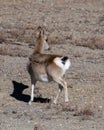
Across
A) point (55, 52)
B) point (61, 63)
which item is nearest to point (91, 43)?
point (55, 52)

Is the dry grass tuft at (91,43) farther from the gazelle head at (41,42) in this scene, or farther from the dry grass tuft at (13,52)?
the gazelle head at (41,42)

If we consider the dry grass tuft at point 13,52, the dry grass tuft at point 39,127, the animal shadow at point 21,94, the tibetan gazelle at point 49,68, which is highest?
the tibetan gazelle at point 49,68

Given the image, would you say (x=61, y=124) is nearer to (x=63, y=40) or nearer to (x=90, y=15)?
(x=63, y=40)

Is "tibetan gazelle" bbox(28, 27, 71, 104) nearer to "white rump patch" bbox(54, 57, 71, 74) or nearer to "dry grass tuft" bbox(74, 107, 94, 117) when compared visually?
"white rump patch" bbox(54, 57, 71, 74)

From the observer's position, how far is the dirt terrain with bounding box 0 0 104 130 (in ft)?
39.0

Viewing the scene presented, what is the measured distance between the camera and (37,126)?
430 inches

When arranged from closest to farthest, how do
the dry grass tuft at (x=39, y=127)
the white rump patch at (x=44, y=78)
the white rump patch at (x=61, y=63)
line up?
1. the dry grass tuft at (x=39, y=127)
2. the white rump patch at (x=61, y=63)
3. the white rump patch at (x=44, y=78)

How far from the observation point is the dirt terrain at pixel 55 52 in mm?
11875

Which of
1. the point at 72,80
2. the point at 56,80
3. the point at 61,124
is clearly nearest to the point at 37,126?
the point at 61,124

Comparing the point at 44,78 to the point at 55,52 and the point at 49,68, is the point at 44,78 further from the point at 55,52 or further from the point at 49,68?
the point at 55,52

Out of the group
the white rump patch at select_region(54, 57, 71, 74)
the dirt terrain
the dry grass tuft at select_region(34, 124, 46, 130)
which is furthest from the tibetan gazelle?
the dry grass tuft at select_region(34, 124, 46, 130)

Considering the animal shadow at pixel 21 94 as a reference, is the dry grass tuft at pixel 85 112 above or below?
above

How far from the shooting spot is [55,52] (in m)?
20.0

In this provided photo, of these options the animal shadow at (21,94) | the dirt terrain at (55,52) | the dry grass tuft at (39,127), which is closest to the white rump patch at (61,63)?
the dirt terrain at (55,52)
